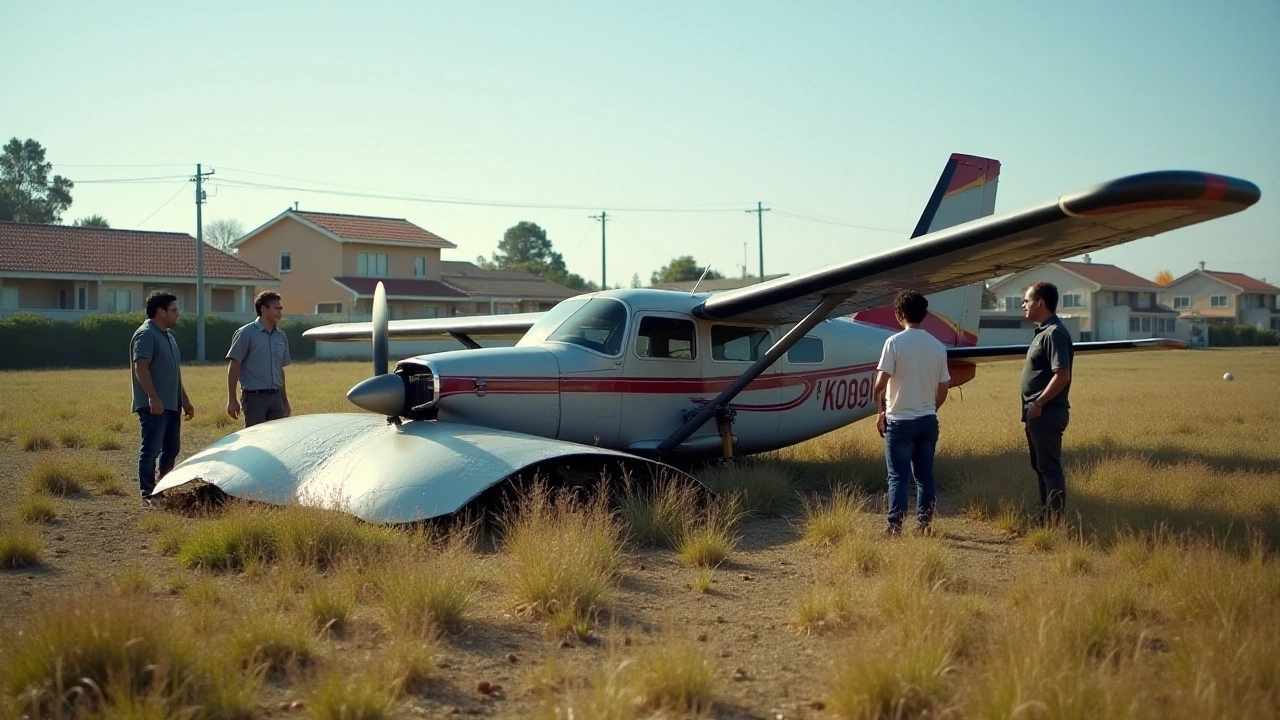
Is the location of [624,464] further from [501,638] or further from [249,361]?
[249,361]

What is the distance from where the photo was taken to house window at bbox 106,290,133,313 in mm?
50656

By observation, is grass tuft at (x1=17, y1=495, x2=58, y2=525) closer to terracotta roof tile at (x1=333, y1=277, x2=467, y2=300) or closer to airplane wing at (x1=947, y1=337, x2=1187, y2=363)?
airplane wing at (x1=947, y1=337, x2=1187, y2=363)

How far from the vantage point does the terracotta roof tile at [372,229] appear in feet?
191

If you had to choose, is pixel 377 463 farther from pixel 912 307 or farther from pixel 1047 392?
pixel 1047 392

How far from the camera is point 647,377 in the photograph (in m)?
10.8

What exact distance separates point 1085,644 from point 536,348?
6329 millimetres

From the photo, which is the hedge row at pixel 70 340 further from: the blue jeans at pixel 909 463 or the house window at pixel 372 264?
the blue jeans at pixel 909 463

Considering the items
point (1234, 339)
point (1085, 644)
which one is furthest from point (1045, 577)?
point (1234, 339)

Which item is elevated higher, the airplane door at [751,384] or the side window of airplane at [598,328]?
the side window of airplane at [598,328]

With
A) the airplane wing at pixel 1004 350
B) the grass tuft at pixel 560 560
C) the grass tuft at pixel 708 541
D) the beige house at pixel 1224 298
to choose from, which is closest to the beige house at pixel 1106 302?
the beige house at pixel 1224 298

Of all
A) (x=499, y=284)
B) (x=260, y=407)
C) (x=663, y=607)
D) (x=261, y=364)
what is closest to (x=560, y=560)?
(x=663, y=607)

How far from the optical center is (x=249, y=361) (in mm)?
10789

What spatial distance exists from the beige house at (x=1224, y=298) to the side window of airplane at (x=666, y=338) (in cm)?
11078

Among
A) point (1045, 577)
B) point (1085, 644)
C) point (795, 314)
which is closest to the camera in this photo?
point (1085, 644)
